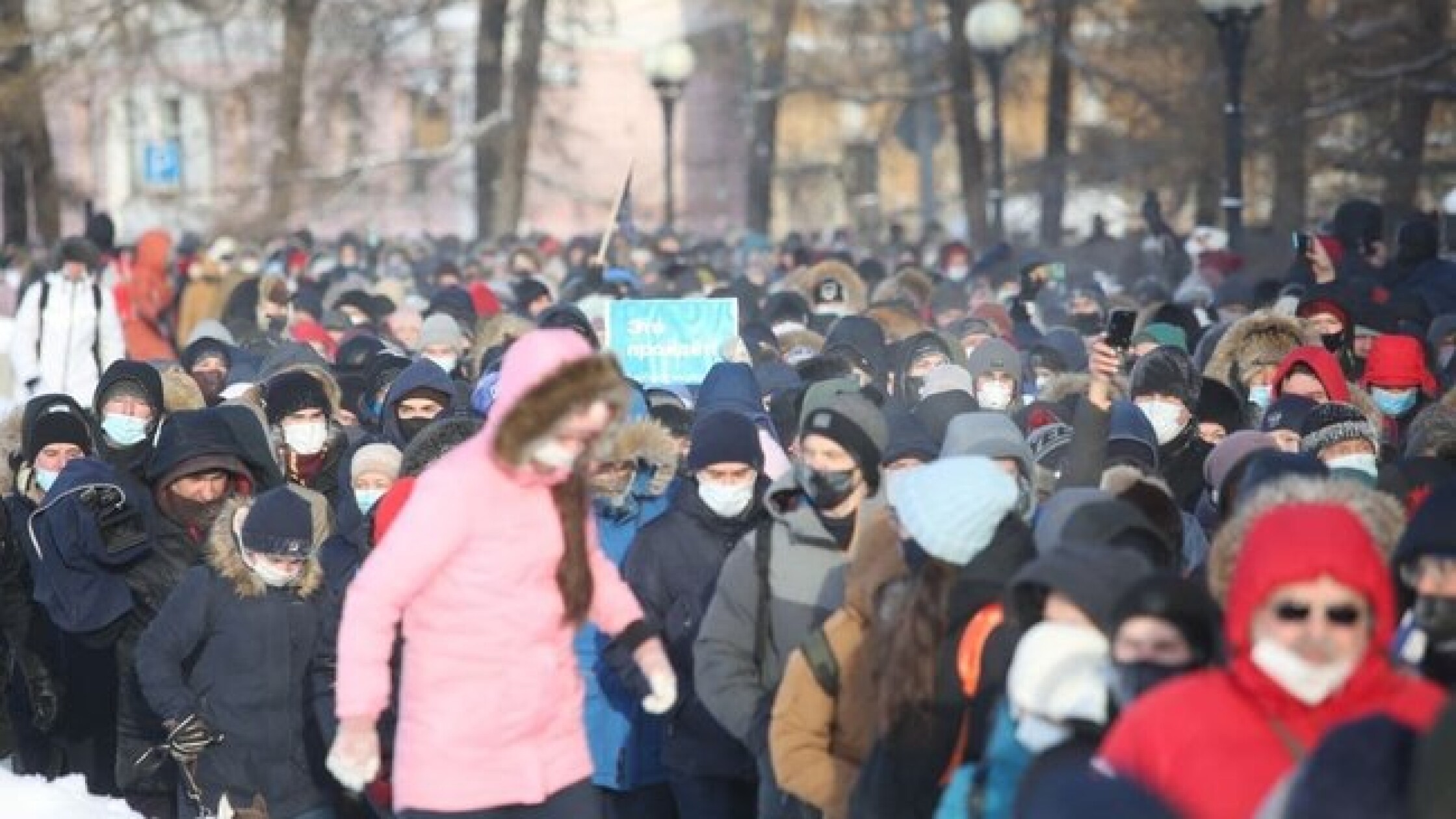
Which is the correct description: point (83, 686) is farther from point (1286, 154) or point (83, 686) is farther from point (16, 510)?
point (1286, 154)

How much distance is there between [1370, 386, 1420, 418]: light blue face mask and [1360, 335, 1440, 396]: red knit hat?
1.5 inches

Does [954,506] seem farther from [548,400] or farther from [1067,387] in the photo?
[1067,387]

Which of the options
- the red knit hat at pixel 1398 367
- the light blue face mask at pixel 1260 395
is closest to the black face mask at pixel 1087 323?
the red knit hat at pixel 1398 367

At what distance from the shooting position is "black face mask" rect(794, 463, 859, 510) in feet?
25.2

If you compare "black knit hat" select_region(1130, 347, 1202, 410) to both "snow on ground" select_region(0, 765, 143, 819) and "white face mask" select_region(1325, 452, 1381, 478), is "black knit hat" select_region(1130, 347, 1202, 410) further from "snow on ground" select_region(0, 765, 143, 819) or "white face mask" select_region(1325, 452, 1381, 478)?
"snow on ground" select_region(0, 765, 143, 819)

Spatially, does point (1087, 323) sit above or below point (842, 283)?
below

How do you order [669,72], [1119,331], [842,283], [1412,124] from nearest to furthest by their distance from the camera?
[1119,331] < [842,283] < [1412,124] < [669,72]

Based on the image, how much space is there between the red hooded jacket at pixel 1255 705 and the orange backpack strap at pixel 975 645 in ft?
3.39

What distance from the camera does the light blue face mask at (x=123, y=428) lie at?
1183cm

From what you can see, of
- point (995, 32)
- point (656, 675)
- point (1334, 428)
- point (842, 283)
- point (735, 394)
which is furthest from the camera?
point (995, 32)

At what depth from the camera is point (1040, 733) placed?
5.66 meters

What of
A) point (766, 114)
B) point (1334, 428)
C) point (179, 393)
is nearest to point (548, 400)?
point (1334, 428)

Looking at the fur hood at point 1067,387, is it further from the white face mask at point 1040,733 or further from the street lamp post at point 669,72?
the street lamp post at point 669,72

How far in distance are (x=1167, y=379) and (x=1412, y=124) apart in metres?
16.8
